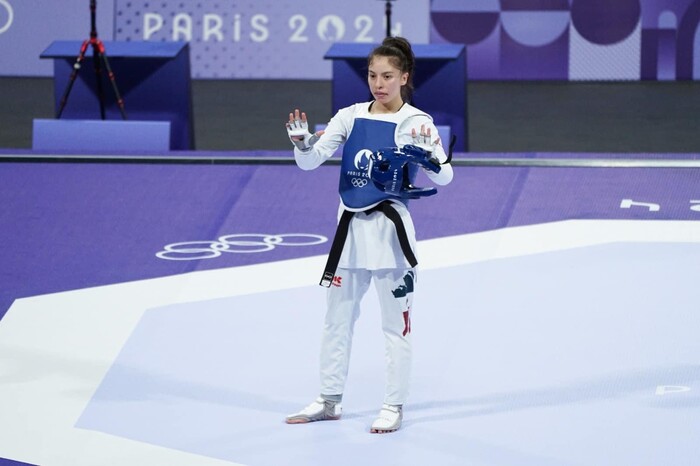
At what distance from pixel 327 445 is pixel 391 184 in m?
0.89

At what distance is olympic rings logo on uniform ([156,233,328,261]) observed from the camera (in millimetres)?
6570

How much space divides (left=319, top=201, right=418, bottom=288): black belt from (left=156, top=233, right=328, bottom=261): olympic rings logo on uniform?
7.04 feet

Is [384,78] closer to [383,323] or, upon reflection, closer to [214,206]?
[383,323]

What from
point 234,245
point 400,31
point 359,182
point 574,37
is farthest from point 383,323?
point 574,37

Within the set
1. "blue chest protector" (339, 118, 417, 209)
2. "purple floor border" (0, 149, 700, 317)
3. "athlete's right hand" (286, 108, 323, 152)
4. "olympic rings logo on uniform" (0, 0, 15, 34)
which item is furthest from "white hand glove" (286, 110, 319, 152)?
"olympic rings logo on uniform" (0, 0, 15, 34)

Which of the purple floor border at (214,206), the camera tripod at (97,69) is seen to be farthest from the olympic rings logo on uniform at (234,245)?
the camera tripod at (97,69)

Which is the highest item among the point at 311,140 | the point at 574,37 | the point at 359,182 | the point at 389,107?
the point at 574,37

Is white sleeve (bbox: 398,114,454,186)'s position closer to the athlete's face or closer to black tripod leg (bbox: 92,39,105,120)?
the athlete's face

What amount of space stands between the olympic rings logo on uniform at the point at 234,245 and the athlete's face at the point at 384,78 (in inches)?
91.1

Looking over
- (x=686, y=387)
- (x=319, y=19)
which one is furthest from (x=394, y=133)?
(x=319, y=19)

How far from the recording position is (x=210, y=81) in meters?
14.0

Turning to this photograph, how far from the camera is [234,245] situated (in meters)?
6.72

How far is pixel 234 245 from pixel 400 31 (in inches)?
285

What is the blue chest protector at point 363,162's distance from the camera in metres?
4.43
